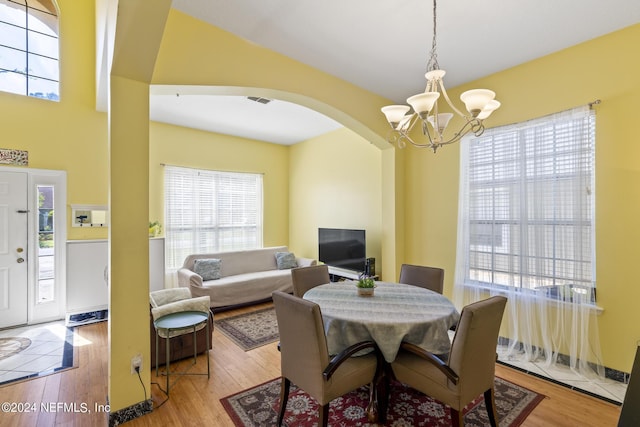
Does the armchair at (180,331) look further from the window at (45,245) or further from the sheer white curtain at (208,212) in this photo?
the sheer white curtain at (208,212)

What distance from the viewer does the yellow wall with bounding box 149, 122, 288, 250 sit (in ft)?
16.6

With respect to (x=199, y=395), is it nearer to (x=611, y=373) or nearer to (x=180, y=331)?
(x=180, y=331)

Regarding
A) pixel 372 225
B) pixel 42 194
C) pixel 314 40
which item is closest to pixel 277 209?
pixel 372 225

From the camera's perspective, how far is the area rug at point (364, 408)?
81.6 inches

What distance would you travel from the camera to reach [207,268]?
4.65m

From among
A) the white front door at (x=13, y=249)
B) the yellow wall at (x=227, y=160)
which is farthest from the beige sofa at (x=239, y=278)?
the white front door at (x=13, y=249)

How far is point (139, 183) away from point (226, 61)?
1.32 meters

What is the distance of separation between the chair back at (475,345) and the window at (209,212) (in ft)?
16.2

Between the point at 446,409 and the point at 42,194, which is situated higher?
the point at 42,194

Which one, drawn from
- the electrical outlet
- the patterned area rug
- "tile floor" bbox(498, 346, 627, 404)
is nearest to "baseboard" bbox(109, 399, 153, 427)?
the electrical outlet

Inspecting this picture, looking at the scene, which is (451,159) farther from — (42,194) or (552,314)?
(42,194)

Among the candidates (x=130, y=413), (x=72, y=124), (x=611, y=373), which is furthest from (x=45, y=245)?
(x=611, y=373)

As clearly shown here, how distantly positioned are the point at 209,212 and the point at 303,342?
4.50m

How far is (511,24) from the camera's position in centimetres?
242
